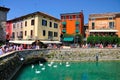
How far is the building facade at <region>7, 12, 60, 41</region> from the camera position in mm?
56500

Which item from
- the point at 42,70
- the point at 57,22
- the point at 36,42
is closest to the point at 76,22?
the point at 57,22

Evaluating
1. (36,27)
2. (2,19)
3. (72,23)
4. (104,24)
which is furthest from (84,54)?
(72,23)

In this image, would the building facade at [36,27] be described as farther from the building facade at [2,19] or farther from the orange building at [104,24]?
the building facade at [2,19]

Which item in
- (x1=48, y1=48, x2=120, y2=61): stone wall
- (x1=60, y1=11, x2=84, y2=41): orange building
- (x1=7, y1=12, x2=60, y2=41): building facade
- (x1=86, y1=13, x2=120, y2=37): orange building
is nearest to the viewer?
(x1=48, y1=48, x2=120, y2=61): stone wall

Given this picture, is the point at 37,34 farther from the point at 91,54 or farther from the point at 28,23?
the point at 91,54

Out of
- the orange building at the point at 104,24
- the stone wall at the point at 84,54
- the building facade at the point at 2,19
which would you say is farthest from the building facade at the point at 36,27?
the building facade at the point at 2,19

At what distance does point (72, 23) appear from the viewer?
70125 millimetres

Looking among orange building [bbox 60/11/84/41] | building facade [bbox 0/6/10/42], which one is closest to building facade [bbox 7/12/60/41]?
orange building [bbox 60/11/84/41]

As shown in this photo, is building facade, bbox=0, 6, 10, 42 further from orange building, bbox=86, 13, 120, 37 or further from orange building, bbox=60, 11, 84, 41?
orange building, bbox=86, 13, 120, 37

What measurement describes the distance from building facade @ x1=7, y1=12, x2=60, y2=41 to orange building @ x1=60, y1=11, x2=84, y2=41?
20.6ft

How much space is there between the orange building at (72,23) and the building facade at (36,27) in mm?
6289

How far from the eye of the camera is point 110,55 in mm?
49656

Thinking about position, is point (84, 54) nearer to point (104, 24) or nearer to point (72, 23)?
point (104, 24)

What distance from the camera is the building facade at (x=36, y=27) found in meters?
56.5
